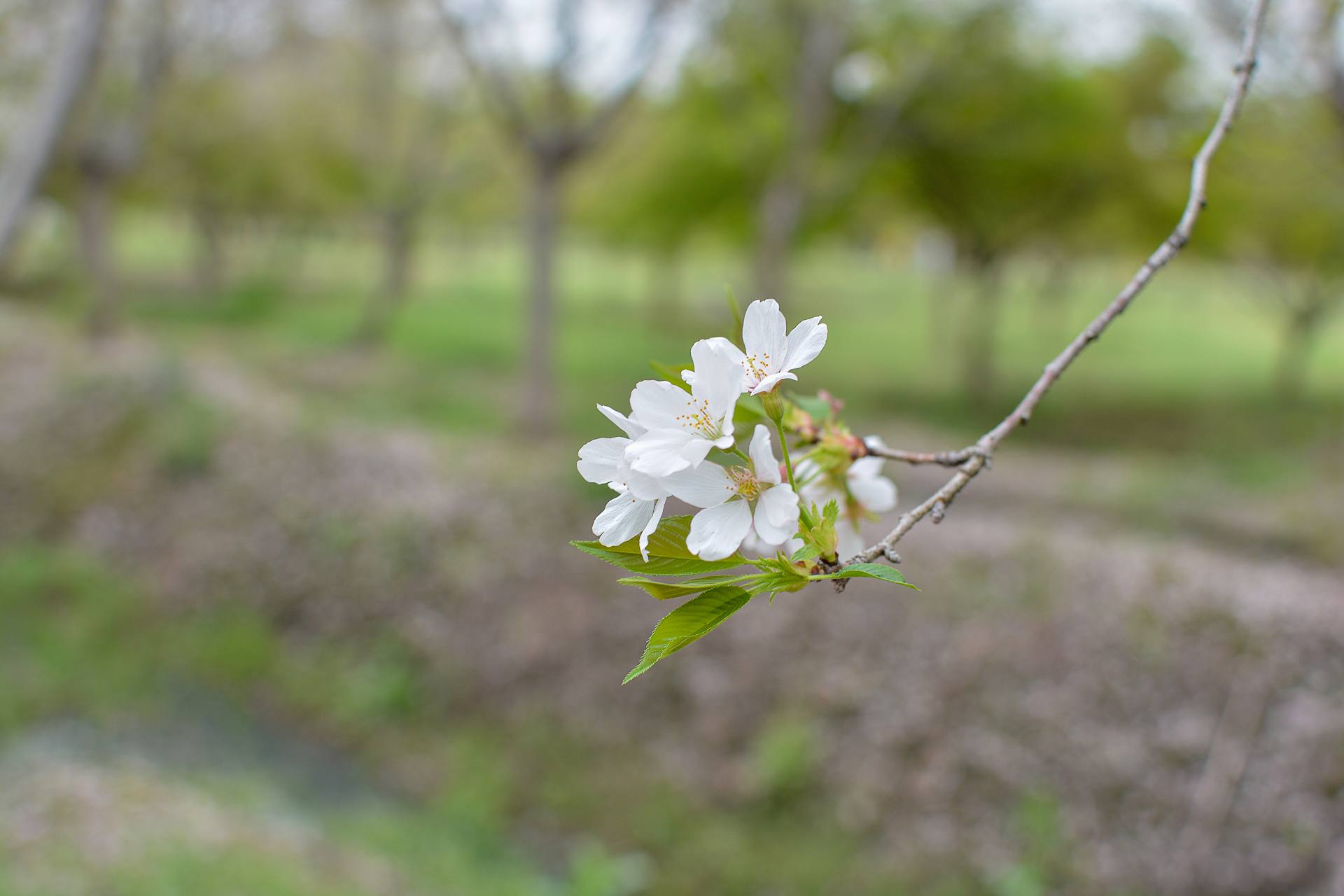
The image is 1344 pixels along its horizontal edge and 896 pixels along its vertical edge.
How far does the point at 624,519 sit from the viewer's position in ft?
1.96

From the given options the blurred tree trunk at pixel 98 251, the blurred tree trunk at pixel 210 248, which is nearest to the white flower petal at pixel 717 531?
the blurred tree trunk at pixel 98 251

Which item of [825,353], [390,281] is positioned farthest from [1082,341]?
[825,353]

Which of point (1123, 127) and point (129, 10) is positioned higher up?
point (129, 10)

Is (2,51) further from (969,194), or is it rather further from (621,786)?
(969,194)

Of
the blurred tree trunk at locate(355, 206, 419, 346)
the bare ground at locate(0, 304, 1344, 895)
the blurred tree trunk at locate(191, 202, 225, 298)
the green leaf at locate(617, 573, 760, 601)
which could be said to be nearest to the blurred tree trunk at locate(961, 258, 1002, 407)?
the bare ground at locate(0, 304, 1344, 895)

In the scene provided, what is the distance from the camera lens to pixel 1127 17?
287 inches

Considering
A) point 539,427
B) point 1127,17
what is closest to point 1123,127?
point 1127,17

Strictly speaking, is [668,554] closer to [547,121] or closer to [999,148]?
[547,121]

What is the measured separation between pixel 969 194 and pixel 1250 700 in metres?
8.13

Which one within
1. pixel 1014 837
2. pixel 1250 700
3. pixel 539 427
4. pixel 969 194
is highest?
pixel 969 194

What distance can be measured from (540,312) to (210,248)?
13.7m

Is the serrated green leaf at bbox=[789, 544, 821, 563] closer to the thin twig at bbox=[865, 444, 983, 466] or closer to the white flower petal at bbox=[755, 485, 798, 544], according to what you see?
the white flower petal at bbox=[755, 485, 798, 544]

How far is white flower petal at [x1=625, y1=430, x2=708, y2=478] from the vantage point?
0.54 m

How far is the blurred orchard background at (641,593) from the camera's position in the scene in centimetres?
408
